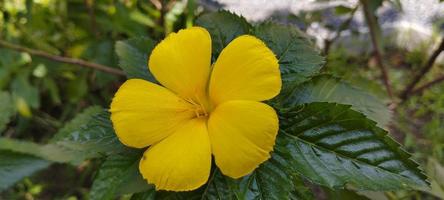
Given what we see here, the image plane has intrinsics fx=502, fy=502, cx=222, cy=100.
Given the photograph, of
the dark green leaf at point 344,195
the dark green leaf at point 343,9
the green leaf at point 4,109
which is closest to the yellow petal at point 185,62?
the dark green leaf at point 344,195

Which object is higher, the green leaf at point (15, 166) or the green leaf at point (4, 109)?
the green leaf at point (4, 109)

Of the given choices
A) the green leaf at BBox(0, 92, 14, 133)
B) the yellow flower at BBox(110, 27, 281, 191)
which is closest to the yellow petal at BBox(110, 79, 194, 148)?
the yellow flower at BBox(110, 27, 281, 191)

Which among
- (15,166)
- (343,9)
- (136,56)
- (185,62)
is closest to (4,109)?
(15,166)

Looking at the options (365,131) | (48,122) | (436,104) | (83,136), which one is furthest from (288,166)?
(48,122)

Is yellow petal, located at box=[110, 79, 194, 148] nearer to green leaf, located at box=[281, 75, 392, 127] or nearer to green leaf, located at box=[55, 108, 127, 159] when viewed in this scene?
green leaf, located at box=[55, 108, 127, 159]

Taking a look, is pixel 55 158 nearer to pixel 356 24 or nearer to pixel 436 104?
pixel 436 104

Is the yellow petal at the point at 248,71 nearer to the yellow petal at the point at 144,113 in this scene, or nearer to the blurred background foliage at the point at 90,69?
the yellow petal at the point at 144,113
